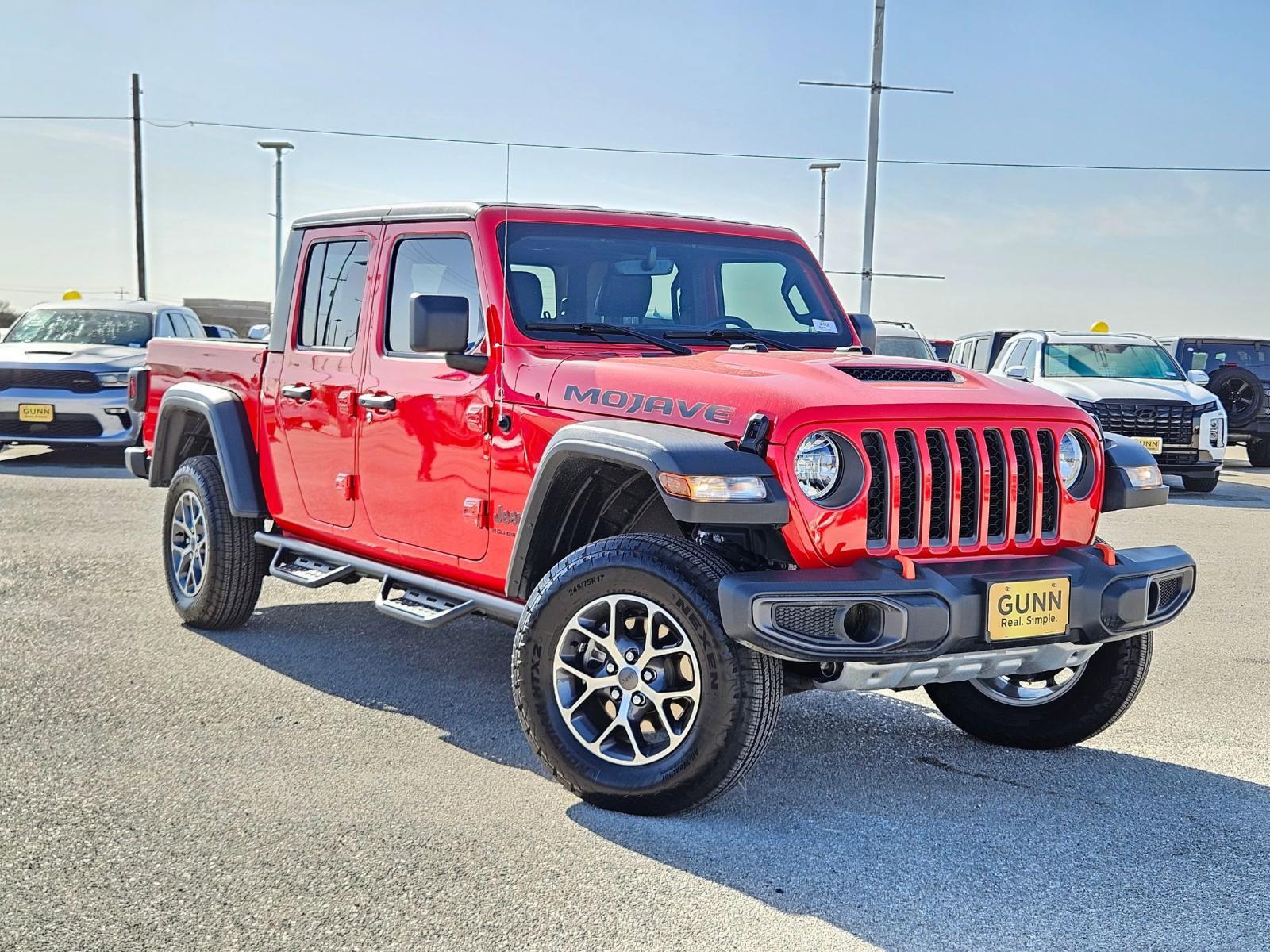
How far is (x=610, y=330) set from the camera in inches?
208

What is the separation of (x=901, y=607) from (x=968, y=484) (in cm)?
64

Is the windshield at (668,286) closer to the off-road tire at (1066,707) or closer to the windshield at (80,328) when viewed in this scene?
the off-road tire at (1066,707)

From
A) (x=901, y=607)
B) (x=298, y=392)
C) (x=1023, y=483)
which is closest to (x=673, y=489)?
(x=901, y=607)

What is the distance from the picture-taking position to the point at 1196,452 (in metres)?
14.1

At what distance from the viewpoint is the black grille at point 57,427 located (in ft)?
46.5

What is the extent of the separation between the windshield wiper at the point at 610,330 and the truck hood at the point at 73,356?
10.3 meters

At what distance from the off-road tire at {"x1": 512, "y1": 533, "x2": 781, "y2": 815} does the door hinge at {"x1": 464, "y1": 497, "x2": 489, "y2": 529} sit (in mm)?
671

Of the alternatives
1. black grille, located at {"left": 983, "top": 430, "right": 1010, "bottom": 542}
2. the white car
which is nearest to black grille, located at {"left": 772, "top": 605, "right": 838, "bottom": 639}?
black grille, located at {"left": 983, "top": 430, "right": 1010, "bottom": 542}

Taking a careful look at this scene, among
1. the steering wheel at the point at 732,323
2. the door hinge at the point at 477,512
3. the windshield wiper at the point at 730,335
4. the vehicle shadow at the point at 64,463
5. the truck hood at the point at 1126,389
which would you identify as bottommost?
the vehicle shadow at the point at 64,463

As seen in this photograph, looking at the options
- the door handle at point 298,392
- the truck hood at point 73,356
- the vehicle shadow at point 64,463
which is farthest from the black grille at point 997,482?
the truck hood at point 73,356

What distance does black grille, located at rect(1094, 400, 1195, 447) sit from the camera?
13969mm

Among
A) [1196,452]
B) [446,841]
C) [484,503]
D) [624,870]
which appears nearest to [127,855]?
[446,841]

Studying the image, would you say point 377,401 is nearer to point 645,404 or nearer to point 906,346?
point 645,404

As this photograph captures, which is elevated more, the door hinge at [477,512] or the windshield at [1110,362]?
→ the windshield at [1110,362]
